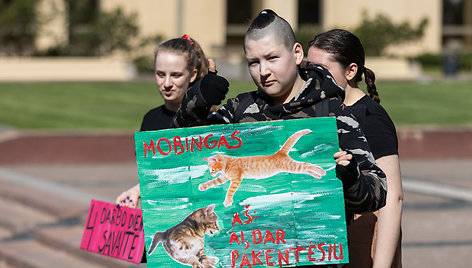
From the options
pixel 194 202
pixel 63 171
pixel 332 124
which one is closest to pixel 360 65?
pixel 332 124

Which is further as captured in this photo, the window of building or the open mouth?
the window of building

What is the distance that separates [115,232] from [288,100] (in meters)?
1.37

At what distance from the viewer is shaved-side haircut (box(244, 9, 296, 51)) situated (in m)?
3.39

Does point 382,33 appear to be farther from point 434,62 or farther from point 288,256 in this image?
point 288,256

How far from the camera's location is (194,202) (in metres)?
3.43

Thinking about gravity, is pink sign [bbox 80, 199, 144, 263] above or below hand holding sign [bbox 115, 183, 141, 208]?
below

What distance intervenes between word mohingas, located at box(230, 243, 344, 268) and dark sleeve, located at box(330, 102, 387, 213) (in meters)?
0.17

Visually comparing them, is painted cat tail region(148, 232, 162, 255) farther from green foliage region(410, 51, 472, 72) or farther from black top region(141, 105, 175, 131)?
green foliage region(410, 51, 472, 72)

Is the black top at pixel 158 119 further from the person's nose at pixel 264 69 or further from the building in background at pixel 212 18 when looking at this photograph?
the building in background at pixel 212 18

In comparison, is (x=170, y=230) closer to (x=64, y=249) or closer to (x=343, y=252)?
(x=343, y=252)

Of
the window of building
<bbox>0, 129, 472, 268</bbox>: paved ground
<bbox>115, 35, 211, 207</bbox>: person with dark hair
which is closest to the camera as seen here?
<bbox>115, 35, 211, 207</bbox>: person with dark hair

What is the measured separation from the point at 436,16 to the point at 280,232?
53.3m

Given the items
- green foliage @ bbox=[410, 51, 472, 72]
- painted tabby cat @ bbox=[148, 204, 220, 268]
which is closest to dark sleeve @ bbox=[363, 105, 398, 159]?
painted tabby cat @ bbox=[148, 204, 220, 268]

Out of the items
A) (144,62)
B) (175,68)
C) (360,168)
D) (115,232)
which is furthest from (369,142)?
(144,62)
